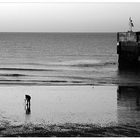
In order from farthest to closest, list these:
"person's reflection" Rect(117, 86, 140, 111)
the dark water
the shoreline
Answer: the dark water → "person's reflection" Rect(117, 86, 140, 111) → the shoreline

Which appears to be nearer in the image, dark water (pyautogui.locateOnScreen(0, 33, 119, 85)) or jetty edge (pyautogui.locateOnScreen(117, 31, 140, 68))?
dark water (pyautogui.locateOnScreen(0, 33, 119, 85))

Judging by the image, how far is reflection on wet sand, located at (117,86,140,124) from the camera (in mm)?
14727

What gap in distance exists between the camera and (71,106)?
1803cm

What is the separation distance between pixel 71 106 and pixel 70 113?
180 centimetres

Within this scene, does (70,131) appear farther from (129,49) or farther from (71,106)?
(129,49)

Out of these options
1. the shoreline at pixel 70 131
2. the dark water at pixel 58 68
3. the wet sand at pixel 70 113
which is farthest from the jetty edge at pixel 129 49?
the shoreline at pixel 70 131

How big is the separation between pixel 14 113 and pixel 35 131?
12.6 ft

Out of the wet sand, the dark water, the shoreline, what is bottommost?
the shoreline

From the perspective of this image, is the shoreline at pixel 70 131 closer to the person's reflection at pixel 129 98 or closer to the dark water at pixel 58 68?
the person's reflection at pixel 129 98

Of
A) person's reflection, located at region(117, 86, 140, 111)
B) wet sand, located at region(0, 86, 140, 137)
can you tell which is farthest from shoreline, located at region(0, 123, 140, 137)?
person's reflection, located at region(117, 86, 140, 111)

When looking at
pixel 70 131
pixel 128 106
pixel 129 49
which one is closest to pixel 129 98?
pixel 128 106

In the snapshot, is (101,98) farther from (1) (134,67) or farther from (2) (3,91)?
(1) (134,67)

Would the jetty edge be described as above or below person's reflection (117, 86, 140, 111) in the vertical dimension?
above

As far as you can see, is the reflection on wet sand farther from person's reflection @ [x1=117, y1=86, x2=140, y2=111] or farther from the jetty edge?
the jetty edge
